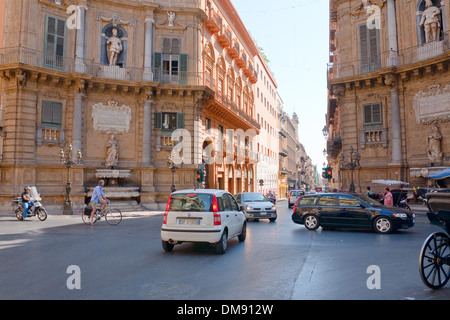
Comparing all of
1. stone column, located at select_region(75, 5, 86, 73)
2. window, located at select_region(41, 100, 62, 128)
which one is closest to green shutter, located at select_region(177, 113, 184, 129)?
stone column, located at select_region(75, 5, 86, 73)

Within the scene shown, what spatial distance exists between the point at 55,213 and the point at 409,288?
20.2 m

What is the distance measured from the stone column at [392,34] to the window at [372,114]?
8.66 feet

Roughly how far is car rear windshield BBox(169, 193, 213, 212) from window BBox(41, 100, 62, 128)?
16850mm

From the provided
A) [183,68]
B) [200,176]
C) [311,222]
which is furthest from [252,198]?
[183,68]

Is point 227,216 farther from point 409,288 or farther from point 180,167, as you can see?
point 180,167

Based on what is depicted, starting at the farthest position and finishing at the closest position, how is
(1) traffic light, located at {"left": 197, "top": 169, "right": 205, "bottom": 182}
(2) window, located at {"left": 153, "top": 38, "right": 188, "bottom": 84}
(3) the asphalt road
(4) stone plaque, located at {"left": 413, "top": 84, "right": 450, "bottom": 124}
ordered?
(2) window, located at {"left": 153, "top": 38, "right": 188, "bottom": 84} → (1) traffic light, located at {"left": 197, "top": 169, "right": 205, "bottom": 182} → (4) stone plaque, located at {"left": 413, "top": 84, "right": 450, "bottom": 124} → (3) the asphalt road

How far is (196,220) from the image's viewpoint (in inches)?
346

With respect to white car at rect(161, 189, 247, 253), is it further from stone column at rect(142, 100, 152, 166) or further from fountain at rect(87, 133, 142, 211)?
stone column at rect(142, 100, 152, 166)

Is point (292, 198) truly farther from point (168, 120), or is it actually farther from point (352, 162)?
point (168, 120)

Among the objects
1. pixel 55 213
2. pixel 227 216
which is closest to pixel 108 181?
pixel 55 213

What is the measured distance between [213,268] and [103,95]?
20294 millimetres

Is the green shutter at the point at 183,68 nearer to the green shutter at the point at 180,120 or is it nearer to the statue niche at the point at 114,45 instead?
the green shutter at the point at 180,120

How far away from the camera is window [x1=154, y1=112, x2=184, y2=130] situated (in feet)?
84.0

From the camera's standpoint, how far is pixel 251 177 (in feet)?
147
